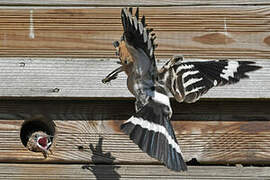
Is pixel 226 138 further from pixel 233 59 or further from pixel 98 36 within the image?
pixel 98 36

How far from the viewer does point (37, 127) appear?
278 cm

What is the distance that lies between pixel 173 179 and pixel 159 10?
0.61 metres

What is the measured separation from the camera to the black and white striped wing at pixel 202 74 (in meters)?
2.30

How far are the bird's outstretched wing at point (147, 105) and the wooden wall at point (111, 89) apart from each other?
148mm

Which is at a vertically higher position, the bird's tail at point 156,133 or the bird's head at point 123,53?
the bird's head at point 123,53

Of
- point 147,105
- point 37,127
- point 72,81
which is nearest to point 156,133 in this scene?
point 147,105

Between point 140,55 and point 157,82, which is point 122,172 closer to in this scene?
point 157,82

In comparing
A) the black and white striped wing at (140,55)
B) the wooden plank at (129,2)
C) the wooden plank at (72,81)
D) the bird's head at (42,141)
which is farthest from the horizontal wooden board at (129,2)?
the bird's head at (42,141)

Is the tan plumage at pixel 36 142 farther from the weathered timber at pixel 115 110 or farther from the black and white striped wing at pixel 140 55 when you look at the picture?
the black and white striped wing at pixel 140 55

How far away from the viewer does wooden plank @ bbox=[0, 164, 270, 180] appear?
2439 millimetres

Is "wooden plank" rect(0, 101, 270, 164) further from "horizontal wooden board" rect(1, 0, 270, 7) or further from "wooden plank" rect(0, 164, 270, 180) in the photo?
"horizontal wooden board" rect(1, 0, 270, 7)

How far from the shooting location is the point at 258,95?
95.3 inches

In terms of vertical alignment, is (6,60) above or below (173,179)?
above

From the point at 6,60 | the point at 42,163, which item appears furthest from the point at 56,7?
the point at 42,163
